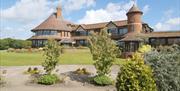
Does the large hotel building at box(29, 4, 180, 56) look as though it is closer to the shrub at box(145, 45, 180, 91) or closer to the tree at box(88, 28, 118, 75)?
the tree at box(88, 28, 118, 75)

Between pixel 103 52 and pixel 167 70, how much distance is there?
9.06 m

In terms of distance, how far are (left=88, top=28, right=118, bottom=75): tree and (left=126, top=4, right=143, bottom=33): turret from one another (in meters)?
33.3

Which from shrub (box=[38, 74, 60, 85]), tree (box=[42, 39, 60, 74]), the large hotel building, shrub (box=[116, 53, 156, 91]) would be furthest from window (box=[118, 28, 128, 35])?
shrub (box=[116, 53, 156, 91])

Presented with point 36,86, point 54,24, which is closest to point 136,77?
point 36,86

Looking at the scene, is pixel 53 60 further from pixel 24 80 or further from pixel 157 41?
pixel 157 41

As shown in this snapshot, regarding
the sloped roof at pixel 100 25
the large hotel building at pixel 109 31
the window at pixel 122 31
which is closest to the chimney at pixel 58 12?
the large hotel building at pixel 109 31

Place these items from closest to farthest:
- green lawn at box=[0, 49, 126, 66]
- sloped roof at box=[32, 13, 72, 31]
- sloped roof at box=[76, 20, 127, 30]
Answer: green lawn at box=[0, 49, 126, 66] → sloped roof at box=[76, 20, 127, 30] → sloped roof at box=[32, 13, 72, 31]

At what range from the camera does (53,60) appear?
24.9 m

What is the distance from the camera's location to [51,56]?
81.5ft

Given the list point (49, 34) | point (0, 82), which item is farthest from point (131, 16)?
point (0, 82)

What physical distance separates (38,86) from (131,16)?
127ft

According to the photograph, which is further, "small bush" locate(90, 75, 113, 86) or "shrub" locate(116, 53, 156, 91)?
"small bush" locate(90, 75, 113, 86)

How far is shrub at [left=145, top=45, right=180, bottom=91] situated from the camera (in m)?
16.2

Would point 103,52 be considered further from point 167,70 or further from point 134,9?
point 134,9
